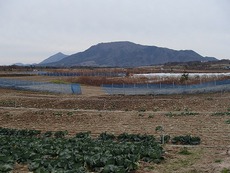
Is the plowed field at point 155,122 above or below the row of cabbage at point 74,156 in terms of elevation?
below

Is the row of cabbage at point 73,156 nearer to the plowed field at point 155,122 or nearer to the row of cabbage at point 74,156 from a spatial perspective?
the row of cabbage at point 74,156

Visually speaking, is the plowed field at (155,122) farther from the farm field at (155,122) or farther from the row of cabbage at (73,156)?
the row of cabbage at (73,156)

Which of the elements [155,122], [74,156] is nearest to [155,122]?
[155,122]

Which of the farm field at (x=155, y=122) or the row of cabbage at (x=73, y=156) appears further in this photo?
the farm field at (x=155, y=122)

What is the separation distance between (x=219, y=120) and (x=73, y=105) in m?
12.9

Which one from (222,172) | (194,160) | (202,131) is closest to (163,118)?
(202,131)

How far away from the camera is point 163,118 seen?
67.4ft

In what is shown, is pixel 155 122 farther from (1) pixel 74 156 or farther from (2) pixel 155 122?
(1) pixel 74 156

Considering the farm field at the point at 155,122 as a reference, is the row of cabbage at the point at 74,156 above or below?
above

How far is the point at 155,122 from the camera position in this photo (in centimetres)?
1916

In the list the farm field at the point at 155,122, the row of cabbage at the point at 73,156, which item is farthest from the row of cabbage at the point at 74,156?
the farm field at the point at 155,122

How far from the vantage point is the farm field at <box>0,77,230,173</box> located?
1027 cm

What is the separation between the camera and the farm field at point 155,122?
10272 millimetres

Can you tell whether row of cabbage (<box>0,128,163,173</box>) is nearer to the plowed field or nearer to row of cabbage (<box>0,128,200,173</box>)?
row of cabbage (<box>0,128,200,173</box>)
